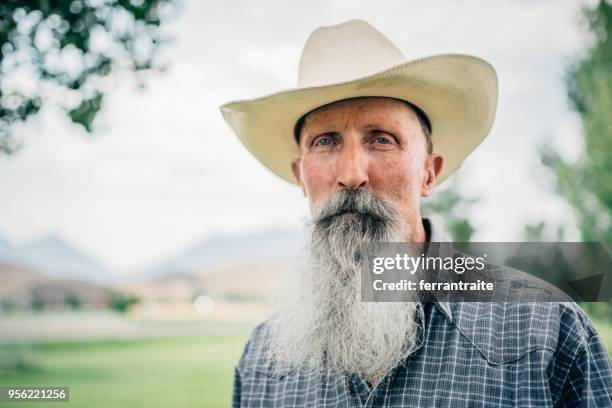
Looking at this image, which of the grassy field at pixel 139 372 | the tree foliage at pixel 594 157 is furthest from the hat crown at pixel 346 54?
the tree foliage at pixel 594 157

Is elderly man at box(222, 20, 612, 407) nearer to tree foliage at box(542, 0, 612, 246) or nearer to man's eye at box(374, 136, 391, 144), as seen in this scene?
man's eye at box(374, 136, 391, 144)

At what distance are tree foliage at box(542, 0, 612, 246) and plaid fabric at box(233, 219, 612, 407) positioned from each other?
23.2 meters

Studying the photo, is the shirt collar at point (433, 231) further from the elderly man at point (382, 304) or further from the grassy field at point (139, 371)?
the grassy field at point (139, 371)

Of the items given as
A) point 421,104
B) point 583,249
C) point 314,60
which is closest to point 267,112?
point 314,60

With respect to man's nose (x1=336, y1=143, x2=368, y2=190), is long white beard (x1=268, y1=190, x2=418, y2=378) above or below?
below

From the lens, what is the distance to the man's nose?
7.23ft

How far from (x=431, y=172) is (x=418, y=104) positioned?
0.31 m

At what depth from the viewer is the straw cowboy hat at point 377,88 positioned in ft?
7.36

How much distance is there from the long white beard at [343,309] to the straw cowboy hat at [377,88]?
452 millimetres

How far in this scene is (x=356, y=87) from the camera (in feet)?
7.33

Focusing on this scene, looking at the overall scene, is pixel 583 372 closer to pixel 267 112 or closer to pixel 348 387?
pixel 348 387

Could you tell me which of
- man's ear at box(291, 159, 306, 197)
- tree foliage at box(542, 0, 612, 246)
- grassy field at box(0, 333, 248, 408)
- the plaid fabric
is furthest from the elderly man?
tree foliage at box(542, 0, 612, 246)

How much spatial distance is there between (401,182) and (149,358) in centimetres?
2265

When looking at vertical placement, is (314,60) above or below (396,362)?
above
